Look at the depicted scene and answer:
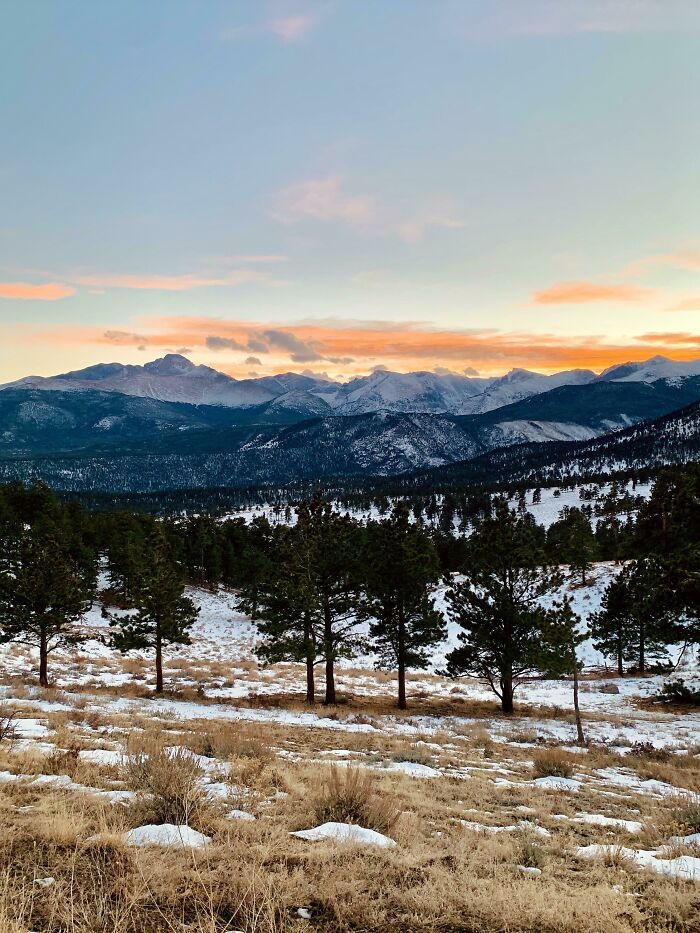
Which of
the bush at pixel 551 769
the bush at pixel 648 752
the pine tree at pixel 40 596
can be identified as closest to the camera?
the bush at pixel 551 769

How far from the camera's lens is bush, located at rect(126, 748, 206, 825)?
541 centimetres

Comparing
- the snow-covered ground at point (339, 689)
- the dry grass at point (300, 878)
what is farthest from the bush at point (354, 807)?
the snow-covered ground at point (339, 689)

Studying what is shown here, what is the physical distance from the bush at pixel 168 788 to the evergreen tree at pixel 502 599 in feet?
61.6

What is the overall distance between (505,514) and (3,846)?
22.6m

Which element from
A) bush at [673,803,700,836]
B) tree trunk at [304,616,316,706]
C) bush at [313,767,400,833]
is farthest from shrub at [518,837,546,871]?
tree trunk at [304,616,316,706]

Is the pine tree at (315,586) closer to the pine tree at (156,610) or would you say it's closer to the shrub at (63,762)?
the pine tree at (156,610)

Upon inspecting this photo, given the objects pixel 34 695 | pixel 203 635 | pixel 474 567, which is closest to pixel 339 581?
pixel 474 567

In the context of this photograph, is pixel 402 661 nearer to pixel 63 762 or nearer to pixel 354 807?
pixel 63 762

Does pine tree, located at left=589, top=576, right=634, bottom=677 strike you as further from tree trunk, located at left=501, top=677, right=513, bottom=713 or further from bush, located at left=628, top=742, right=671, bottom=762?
bush, located at left=628, top=742, right=671, bottom=762

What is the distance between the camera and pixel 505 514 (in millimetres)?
24547

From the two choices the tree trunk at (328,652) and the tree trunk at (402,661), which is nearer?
the tree trunk at (328,652)

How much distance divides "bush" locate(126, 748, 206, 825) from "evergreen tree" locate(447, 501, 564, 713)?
18.8 m

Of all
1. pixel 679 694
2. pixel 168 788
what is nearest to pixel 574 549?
pixel 679 694

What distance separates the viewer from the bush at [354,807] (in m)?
6.01
